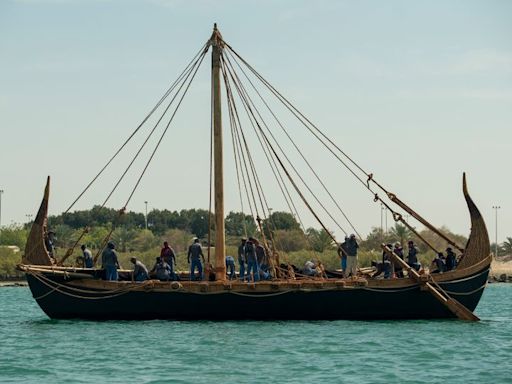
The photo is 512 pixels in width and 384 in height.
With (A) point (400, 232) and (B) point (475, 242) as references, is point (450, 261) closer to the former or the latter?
(B) point (475, 242)

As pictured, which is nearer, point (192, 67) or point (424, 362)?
point (424, 362)

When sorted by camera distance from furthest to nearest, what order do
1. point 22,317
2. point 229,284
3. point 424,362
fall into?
point 22,317 → point 229,284 → point 424,362

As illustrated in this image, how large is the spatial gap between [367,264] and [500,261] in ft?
119

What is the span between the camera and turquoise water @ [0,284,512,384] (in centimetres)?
2862

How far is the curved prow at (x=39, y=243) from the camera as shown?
39844 mm

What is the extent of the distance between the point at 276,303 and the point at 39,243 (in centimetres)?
802

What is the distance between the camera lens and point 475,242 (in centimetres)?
3925

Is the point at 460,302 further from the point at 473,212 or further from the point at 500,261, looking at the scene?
the point at 500,261

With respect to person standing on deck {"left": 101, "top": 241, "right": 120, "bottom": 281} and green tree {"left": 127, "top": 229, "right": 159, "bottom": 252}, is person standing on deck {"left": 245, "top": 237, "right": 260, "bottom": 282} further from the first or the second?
green tree {"left": 127, "top": 229, "right": 159, "bottom": 252}

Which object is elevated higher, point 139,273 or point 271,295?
point 139,273

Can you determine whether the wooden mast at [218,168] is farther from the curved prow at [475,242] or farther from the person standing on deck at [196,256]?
the curved prow at [475,242]

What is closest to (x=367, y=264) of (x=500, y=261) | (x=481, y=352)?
(x=500, y=261)

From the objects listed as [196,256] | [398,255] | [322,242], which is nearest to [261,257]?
[196,256]

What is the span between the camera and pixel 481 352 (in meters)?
32.5
